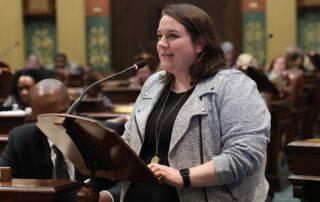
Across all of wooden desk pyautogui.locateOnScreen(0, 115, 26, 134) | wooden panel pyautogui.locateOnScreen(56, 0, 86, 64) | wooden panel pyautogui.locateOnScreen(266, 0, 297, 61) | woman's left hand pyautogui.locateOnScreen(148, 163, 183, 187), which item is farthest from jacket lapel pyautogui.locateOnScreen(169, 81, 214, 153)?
wooden panel pyautogui.locateOnScreen(56, 0, 86, 64)

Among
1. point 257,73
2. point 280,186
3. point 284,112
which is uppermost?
point 257,73

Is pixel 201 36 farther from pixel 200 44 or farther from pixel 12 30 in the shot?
pixel 12 30

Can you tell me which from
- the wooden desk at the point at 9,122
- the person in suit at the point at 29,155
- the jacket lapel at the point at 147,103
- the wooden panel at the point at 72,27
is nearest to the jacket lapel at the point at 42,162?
the person in suit at the point at 29,155

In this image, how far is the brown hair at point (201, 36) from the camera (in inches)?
115

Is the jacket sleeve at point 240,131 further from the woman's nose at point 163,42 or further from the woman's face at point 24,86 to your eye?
the woman's face at point 24,86

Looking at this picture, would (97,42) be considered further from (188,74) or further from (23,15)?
(188,74)

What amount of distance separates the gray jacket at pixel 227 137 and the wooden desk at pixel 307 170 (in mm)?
1079

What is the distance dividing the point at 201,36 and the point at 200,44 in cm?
3

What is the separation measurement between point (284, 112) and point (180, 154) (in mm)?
5556

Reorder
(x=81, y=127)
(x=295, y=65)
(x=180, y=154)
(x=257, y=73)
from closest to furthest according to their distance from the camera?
(x=81, y=127) → (x=180, y=154) → (x=257, y=73) → (x=295, y=65)

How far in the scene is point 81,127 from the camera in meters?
2.62

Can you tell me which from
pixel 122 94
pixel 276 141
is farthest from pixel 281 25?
pixel 276 141

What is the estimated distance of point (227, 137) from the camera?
9.28ft

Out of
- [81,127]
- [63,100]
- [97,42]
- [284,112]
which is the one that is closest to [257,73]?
Result: [284,112]
